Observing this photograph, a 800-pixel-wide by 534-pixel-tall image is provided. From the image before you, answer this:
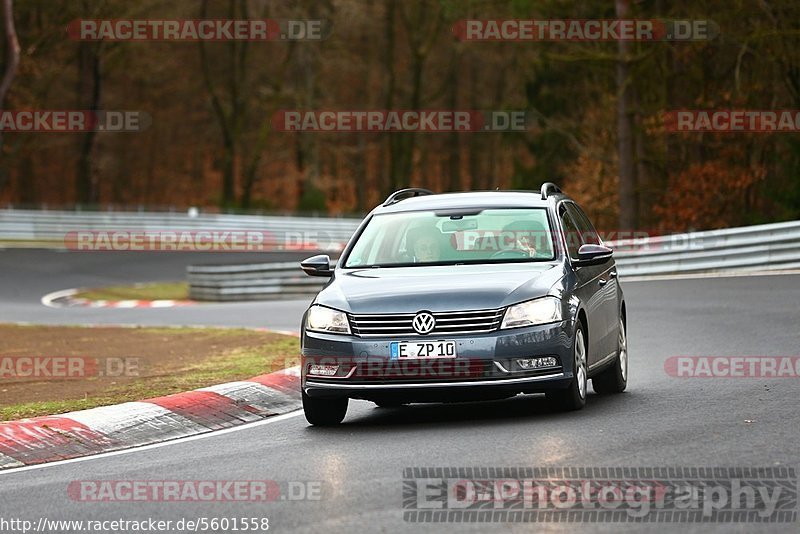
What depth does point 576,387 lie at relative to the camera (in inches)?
408

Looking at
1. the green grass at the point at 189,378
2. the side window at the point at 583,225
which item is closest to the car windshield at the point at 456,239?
the side window at the point at 583,225

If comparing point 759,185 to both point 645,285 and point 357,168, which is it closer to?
point 645,285

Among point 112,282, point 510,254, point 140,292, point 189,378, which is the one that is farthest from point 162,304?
point 510,254

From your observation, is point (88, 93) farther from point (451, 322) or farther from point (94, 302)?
point (451, 322)

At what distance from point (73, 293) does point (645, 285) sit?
1683cm

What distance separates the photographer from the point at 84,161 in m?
65.2

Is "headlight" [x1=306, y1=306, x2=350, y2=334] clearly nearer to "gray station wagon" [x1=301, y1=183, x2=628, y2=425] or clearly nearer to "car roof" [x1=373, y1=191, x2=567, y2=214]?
"gray station wagon" [x1=301, y1=183, x2=628, y2=425]

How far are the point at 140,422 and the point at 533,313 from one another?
313 centimetres

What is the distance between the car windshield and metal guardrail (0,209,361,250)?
1669 inches

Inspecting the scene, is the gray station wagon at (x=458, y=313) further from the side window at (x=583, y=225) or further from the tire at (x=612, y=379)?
the side window at (x=583, y=225)

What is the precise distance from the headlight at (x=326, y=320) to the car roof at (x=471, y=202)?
166cm

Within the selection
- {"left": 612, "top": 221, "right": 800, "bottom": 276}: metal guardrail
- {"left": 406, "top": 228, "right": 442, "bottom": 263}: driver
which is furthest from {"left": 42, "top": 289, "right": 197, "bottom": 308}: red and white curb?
{"left": 406, "top": 228, "right": 442, "bottom": 263}: driver

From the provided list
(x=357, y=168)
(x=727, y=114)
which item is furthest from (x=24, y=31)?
(x=727, y=114)

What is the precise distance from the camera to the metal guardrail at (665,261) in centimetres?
2655
